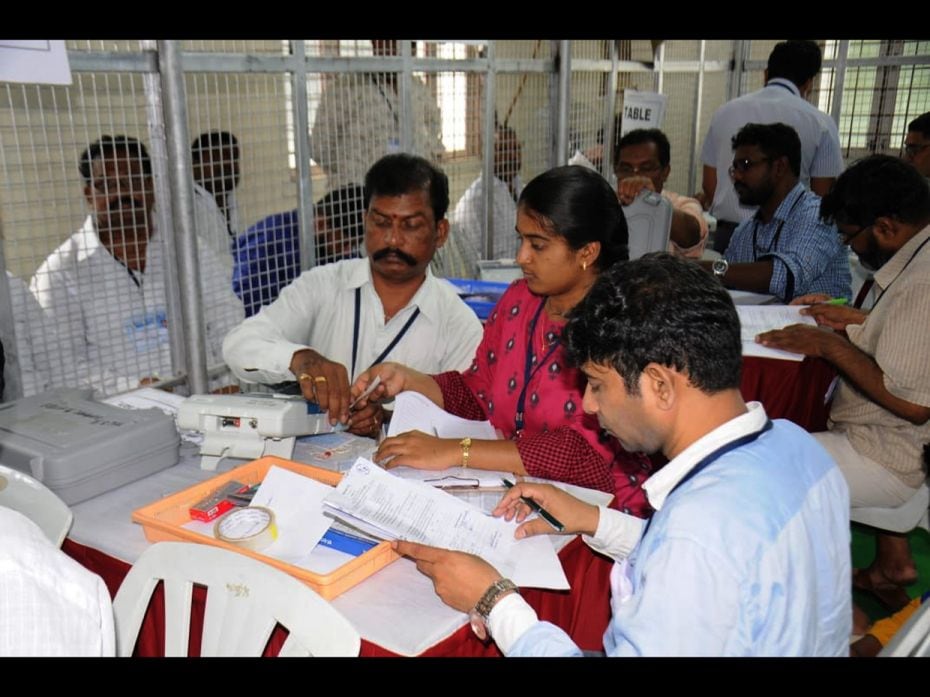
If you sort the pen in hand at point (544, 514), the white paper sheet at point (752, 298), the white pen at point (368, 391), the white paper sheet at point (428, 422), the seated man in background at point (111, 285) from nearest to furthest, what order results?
1. the pen in hand at point (544, 514)
2. the white paper sheet at point (428, 422)
3. the white pen at point (368, 391)
4. the seated man in background at point (111, 285)
5. the white paper sheet at point (752, 298)

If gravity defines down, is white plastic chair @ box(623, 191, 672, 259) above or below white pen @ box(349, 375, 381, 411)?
above

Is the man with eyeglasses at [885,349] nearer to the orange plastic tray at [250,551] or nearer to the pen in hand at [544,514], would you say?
the pen in hand at [544,514]

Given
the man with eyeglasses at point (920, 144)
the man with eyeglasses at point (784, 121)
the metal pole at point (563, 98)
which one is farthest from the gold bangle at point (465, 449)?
the man with eyeglasses at point (920, 144)

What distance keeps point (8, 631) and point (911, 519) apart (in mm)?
2815

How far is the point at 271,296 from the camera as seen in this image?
10.7 feet

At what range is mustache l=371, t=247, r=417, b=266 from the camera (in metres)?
2.73

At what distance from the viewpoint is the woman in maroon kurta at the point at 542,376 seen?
6.64ft

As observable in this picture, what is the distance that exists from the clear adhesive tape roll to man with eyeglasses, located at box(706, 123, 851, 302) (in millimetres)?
2757

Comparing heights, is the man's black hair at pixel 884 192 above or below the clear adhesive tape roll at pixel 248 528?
above

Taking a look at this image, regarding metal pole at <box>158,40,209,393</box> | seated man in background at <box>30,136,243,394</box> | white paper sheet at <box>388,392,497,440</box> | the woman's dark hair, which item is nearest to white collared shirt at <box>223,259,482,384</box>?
metal pole at <box>158,40,209,393</box>

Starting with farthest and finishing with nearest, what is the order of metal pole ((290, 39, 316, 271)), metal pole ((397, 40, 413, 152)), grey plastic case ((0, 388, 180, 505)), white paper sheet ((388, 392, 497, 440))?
metal pole ((397, 40, 413, 152)) → metal pole ((290, 39, 316, 271)) → white paper sheet ((388, 392, 497, 440)) → grey plastic case ((0, 388, 180, 505))

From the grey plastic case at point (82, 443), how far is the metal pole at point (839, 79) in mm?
5894

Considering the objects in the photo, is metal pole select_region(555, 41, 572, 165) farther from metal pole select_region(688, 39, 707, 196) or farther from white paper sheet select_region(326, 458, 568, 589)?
white paper sheet select_region(326, 458, 568, 589)
